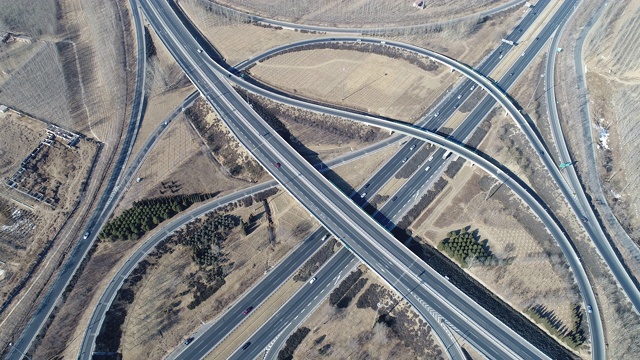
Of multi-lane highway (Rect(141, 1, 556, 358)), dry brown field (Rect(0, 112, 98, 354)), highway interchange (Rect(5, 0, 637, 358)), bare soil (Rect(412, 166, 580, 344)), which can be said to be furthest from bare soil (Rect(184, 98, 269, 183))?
bare soil (Rect(412, 166, 580, 344))

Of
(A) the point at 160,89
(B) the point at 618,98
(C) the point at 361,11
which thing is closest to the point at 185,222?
(A) the point at 160,89

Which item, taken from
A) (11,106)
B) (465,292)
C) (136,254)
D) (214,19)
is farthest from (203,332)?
→ (214,19)

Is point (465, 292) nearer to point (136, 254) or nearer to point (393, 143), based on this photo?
point (393, 143)

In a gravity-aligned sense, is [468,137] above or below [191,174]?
below

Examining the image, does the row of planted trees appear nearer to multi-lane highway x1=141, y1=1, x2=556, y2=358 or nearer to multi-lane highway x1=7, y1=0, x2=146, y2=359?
multi-lane highway x1=7, y1=0, x2=146, y2=359

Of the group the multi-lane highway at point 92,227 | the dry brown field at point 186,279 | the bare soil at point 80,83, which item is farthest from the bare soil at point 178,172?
the dry brown field at point 186,279

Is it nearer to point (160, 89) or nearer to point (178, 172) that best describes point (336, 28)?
point (160, 89)

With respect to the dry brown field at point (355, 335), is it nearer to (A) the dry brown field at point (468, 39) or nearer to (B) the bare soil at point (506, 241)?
(B) the bare soil at point (506, 241)
